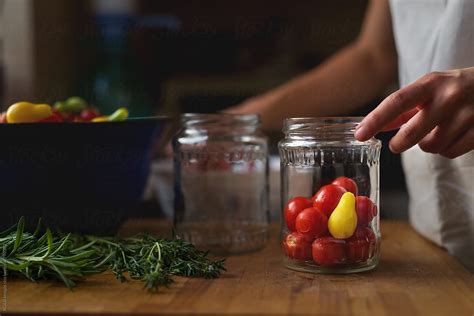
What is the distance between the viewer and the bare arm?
4.71 feet

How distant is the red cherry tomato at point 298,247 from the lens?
85cm

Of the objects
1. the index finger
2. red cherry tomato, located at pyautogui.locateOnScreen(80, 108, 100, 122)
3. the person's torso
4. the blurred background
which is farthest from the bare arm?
the blurred background

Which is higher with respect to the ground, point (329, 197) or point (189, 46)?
point (189, 46)

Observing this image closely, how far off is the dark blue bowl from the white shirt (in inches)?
17.8

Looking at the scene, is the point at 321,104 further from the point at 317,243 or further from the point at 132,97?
the point at 132,97

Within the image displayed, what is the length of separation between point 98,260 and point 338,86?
0.81 meters

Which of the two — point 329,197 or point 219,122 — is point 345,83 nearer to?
point 219,122

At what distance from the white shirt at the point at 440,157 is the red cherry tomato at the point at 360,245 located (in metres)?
0.23

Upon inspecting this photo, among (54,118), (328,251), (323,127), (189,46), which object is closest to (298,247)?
(328,251)

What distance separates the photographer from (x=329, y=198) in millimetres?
839

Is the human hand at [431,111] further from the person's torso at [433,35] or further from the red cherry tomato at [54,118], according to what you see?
the red cherry tomato at [54,118]

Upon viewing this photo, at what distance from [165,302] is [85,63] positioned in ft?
7.43

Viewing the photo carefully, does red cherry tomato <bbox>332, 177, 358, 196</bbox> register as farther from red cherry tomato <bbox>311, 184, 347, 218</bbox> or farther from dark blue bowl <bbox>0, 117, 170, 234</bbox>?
dark blue bowl <bbox>0, 117, 170, 234</bbox>

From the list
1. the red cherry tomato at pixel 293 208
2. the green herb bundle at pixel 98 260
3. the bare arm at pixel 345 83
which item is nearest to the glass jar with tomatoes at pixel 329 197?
the red cherry tomato at pixel 293 208
